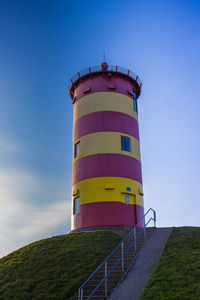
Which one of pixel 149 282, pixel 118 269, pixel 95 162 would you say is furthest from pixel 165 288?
pixel 95 162

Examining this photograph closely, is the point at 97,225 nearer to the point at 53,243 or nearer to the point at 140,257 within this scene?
the point at 53,243

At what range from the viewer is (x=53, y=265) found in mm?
12891

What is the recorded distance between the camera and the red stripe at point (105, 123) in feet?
68.4

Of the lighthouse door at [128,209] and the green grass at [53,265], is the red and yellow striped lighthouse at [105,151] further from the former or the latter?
the green grass at [53,265]

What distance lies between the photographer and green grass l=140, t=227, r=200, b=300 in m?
8.65

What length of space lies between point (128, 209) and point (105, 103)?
7826 mm

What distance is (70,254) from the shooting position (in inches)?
541

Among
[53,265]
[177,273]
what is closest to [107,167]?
[53,265]

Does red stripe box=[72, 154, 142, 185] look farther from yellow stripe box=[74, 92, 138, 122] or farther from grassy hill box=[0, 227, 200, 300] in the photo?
grassy hill box=[0, 227, 200, 300]

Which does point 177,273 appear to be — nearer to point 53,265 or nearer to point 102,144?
point 53,265

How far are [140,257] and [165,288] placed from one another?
3.32 metres

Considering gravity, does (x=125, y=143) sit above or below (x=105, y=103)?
below

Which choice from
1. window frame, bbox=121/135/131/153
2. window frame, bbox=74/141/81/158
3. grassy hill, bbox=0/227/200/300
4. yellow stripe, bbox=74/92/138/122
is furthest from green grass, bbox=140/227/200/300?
yellow stripe, bbox=74/92/138/122

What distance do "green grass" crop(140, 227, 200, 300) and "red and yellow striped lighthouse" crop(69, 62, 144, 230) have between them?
6.00 metres
